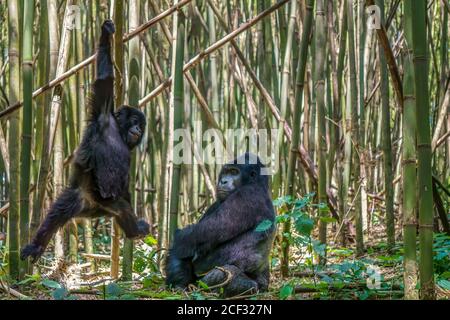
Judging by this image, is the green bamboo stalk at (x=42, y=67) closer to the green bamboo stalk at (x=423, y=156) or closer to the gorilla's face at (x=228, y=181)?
the gorilla's face at (x=228, y=181)

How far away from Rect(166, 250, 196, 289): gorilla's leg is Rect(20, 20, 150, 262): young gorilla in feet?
0.97

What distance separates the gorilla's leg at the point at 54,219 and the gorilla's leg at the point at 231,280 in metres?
0.93

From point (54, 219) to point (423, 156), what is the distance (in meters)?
2.30

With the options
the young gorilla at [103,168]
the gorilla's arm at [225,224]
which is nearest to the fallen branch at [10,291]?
the young gorilla at [103,168]

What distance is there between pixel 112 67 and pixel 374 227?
13.5ft

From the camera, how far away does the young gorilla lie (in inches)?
167

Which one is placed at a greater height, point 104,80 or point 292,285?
point 104,80

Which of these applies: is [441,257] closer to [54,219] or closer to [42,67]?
[54,219]

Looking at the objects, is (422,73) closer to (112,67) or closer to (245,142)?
(112,67)

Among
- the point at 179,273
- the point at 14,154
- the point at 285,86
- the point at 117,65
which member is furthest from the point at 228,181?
the point at 14,154

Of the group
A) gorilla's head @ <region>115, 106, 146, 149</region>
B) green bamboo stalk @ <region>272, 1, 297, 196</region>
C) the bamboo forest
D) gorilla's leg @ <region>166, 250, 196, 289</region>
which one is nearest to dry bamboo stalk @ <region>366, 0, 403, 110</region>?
the bamboo forest

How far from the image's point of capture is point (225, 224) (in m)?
4.52

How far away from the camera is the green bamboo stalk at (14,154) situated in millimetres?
3900
